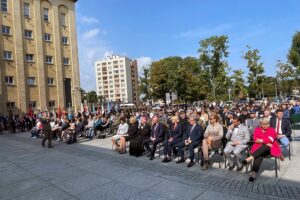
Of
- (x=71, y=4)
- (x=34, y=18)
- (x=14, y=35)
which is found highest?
(x=71, y=4)

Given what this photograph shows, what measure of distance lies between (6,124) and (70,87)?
1267 cm

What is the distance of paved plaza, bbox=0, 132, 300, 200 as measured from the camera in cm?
511

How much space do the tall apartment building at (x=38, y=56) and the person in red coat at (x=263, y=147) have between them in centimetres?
2941

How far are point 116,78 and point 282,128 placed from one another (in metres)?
129

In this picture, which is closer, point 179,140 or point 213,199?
point 213,199

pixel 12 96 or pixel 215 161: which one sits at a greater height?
pixel 12 96

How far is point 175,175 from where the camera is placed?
6.45m

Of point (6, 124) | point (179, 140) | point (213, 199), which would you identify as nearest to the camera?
point (213, 199)

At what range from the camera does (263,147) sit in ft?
19.5

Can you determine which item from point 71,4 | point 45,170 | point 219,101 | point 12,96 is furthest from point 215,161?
point 71,4

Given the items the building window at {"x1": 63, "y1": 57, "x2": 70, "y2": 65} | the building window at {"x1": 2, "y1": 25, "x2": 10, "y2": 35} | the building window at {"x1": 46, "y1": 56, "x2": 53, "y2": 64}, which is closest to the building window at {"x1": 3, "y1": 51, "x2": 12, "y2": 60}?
the building window at {"x1": 2, "y1": 25, "x2": 10, "y2": 35}

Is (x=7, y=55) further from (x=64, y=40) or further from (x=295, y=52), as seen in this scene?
(x=295, y=52)

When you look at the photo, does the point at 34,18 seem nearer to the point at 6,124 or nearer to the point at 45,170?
the point at 6,124

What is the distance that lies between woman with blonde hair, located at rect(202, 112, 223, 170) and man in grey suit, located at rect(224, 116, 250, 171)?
0.37 meters
